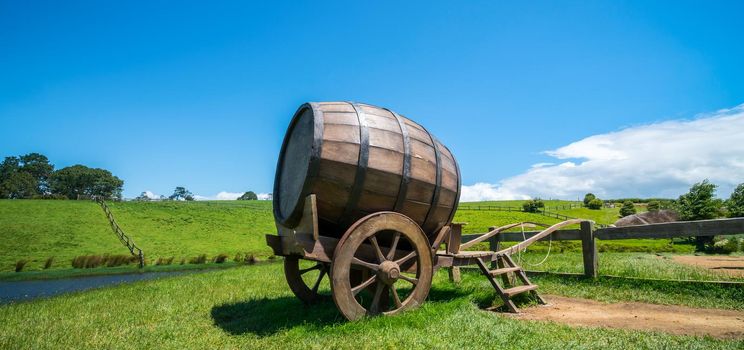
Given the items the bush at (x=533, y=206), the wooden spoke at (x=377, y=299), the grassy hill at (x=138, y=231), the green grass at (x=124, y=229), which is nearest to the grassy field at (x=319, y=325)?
the wooden spoke at (x=377, y=299)

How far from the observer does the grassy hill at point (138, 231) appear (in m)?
25.2

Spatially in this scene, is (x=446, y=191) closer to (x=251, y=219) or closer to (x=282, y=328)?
(x=282, y=328)

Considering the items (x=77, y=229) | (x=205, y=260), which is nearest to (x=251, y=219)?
(x=77, y=229)

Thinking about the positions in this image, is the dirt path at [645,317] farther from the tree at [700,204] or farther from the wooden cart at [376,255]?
the tree at [700,204]

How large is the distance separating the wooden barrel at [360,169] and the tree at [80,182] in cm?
9636

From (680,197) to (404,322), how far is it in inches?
1242

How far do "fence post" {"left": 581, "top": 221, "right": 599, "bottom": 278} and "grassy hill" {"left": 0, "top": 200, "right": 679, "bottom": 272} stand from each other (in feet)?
37.0

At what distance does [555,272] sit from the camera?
826 cm

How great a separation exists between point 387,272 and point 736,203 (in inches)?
1309

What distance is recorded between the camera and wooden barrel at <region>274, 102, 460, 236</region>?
15.5 feet

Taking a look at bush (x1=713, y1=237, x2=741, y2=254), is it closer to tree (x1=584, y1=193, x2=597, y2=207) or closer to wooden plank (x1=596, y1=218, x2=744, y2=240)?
wooden plank (x1=596, y1=218, x2=744, y2=240)

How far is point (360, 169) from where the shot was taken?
4.71m

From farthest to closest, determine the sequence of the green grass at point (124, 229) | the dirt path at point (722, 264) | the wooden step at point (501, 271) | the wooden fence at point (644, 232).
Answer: the green grass at point (124, 229) < the dirt path at point (722, 264) < the wooden fence at point (644, 232) < the wooden step at point (501, 271)

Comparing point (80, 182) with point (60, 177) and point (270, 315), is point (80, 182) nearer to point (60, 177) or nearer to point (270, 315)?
point (60, 177)
